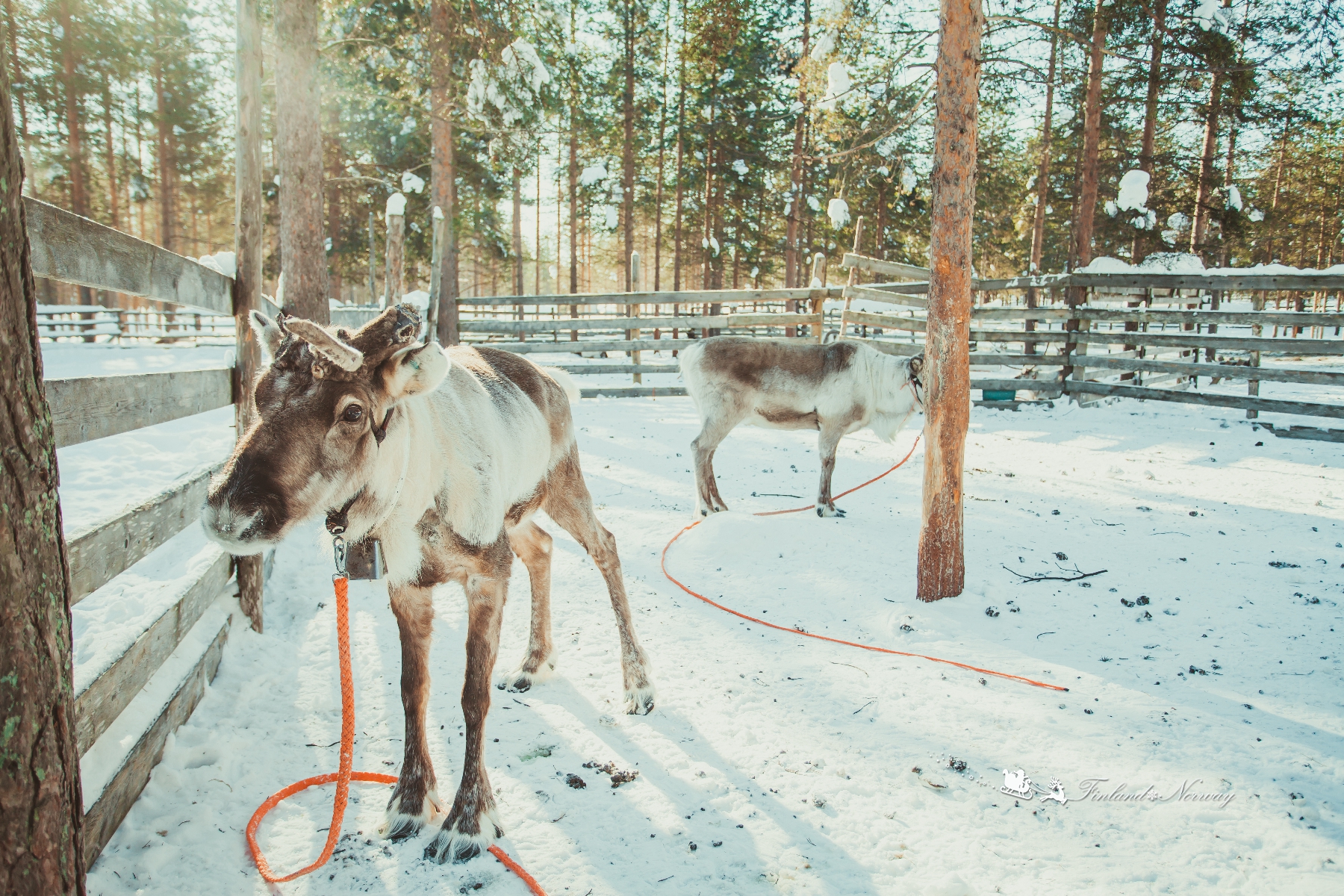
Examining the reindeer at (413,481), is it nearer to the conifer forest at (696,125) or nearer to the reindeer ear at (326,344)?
the reindeer ear at (326,344)

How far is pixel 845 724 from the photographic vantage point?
3.11 meters

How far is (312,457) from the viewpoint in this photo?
200cm

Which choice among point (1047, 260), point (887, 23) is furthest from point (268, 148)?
point (1047, 260)

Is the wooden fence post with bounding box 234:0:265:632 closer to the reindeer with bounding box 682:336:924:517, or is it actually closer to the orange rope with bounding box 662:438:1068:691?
the orange rope with bounding box 662:438:1068:691

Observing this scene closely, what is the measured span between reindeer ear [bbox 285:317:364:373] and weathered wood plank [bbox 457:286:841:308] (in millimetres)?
10192

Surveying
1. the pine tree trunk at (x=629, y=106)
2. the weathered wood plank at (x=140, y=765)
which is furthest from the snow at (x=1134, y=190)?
the weathered wood plank at (x=140, y=765)

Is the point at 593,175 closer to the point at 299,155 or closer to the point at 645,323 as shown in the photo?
the point at 645,323

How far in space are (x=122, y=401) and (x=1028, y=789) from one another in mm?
3755

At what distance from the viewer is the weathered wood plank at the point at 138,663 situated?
207 centimetres

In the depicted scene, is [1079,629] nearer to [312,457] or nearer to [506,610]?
[506,610]

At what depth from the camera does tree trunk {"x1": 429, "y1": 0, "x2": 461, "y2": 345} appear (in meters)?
11.7

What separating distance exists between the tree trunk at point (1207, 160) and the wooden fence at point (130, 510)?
1835 centimetres

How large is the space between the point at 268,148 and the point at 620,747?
28.5m

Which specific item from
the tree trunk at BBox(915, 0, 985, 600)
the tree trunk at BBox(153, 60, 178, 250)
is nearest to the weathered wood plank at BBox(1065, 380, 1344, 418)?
the tree trunk at BBox(915, 0, 985, 600)
